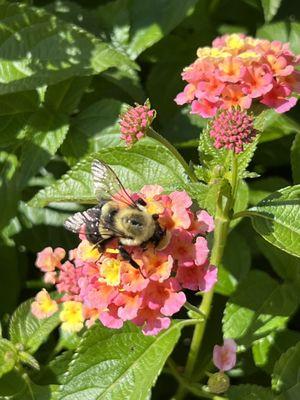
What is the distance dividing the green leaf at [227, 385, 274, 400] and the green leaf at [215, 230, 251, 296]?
32 centimetres

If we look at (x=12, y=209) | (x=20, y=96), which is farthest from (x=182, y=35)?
(x=12, y=209)

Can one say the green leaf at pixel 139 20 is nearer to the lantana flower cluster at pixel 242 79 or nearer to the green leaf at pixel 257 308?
the lantana flower cluster at pixel 242 79

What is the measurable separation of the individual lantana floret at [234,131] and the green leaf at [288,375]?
1.78 feet

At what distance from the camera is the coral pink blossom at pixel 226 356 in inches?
63.8

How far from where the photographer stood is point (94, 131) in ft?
6.54

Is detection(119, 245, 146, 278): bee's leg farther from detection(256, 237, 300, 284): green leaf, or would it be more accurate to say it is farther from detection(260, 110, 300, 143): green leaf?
detection(260, 110, 300, 143): green leaf

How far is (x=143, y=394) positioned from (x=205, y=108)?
1.95 feet

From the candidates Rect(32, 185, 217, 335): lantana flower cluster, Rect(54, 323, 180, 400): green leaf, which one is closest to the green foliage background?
Rect(54, 323, 180, 400): green leaf

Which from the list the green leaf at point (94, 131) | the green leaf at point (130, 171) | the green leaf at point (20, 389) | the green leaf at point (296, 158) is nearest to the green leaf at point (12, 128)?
the green leaf at point (94, 131)

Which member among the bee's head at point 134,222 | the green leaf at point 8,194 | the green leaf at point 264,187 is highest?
the bee's head at point 134,222

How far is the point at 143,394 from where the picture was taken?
1453 millimetres

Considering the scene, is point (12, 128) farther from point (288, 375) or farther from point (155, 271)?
point (288, 375)

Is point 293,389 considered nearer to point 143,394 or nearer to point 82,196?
point 143,394

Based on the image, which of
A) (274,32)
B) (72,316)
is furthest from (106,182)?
(274,32)
